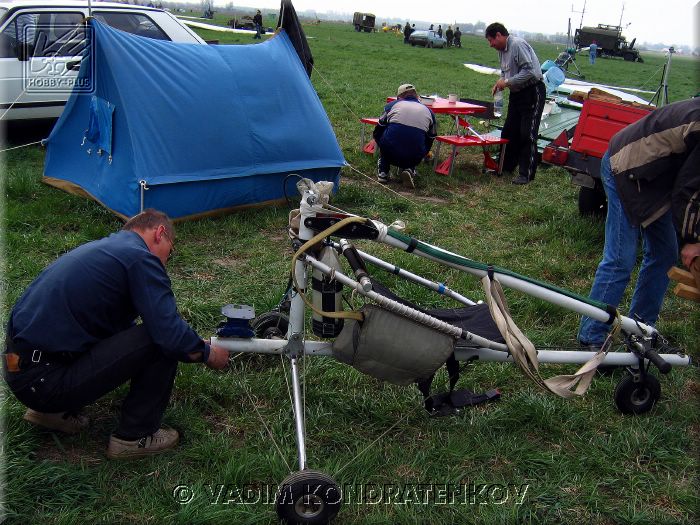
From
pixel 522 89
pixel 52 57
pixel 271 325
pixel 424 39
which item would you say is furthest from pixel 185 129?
pixel 424 39

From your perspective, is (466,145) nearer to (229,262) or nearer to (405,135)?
(405,135)

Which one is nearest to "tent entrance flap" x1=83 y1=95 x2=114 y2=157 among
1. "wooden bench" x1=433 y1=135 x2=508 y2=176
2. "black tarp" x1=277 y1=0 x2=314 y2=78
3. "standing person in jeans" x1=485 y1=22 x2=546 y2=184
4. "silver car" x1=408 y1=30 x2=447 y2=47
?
"black tarp" x1=277 y1=0 x2=314 y2=78

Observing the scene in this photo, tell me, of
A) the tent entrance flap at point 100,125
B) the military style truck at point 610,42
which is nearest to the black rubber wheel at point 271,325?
the tent entrance flap at point 100,125

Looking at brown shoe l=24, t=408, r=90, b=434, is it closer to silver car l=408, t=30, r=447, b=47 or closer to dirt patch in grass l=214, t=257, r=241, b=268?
dirt patch in grass l=214, t=257, r=241, b=268

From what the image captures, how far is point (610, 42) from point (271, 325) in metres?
48.6

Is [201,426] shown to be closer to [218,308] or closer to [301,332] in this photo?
[301,332]

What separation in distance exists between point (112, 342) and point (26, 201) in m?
4.17

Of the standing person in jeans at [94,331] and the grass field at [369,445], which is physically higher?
the standing person in jeans at [94,331]

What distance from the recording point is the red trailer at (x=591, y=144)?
20.0ft

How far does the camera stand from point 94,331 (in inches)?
112

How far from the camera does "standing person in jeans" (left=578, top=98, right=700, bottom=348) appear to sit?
336 centimetres

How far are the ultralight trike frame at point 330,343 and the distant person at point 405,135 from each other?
4.42 meters

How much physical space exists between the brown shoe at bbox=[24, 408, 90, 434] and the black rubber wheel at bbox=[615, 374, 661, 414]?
276 cm

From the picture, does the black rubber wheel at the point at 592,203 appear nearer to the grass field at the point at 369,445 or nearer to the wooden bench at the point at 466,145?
the grass field at the point at 369,445
